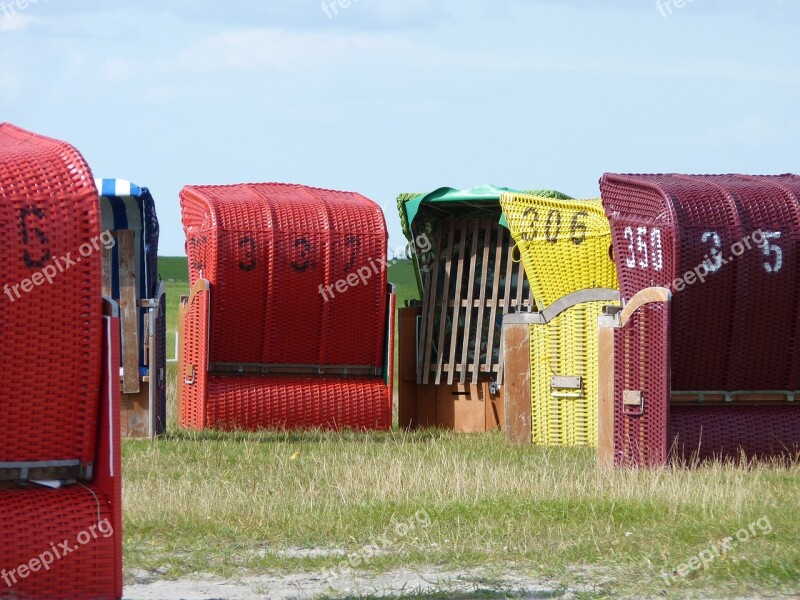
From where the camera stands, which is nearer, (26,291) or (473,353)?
(26,291)

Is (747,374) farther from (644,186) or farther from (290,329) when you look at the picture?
(290,329)

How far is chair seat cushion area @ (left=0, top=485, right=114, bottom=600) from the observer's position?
18.9ft

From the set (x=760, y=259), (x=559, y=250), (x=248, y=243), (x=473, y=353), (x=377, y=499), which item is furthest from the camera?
(x=473, y=353)

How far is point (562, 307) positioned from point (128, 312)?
14.8ft

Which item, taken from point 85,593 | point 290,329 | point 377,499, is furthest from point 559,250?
point 85,593

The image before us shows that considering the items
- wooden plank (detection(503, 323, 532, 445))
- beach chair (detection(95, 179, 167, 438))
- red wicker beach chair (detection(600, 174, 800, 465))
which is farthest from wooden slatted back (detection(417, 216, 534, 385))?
red wicker beach chair (detection(600, 174, 800, 465))

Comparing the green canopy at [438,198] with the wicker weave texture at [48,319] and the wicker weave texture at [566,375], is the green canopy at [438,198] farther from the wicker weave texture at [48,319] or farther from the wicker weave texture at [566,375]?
the wicker weave texture at [48,319]

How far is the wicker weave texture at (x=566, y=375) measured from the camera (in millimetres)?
12828

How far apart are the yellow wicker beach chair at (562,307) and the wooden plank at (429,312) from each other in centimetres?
222

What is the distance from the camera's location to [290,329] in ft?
47.5

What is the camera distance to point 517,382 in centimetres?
1346

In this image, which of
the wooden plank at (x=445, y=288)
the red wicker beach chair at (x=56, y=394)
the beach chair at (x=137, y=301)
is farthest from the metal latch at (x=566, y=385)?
the red wicker beach chair at (x=56, y=394)

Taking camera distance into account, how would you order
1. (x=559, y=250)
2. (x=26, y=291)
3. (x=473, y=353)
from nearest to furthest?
(x=26, y=291) → (x=559, y=250) → (x=473, y=353)

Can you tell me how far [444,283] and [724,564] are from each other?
29.0ft
